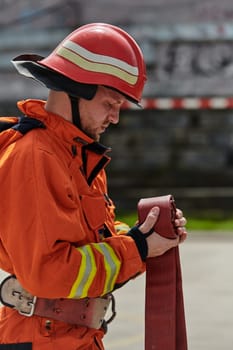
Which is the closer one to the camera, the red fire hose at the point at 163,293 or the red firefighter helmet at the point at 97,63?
the red firefighter helmet at the point at 97,63

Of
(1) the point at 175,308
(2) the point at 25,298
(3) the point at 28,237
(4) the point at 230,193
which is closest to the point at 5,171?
(3) the point at 28,237

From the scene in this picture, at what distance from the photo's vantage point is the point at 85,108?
3016mm

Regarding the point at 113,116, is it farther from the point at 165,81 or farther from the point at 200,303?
the point at 165,81

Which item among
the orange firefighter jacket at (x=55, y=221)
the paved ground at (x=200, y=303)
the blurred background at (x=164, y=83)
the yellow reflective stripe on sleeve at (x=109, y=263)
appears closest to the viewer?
the orange firefighter jacket at (x=55, y=221)

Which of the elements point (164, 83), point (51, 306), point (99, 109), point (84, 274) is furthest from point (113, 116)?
point (164, 83)

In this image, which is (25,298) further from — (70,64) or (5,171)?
(70,64)

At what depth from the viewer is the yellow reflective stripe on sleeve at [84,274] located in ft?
9.41

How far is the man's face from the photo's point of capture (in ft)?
9.85

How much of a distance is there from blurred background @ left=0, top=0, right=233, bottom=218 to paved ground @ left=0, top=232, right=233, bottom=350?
5.00 metres

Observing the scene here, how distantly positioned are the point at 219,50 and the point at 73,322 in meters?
13.0

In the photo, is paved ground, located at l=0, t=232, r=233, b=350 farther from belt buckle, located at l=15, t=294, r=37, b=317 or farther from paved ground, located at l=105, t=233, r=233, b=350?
belt buckle, located at l=15, t=294, r=37, b=317

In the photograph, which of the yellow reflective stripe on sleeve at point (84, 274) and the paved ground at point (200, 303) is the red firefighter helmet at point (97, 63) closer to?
the yellow reflective stripe on sleeve at point (84, 274)

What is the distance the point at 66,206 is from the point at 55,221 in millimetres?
87

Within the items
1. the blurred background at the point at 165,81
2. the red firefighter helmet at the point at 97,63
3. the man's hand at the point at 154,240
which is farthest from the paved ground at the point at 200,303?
the blurred background at the point at 165,81
